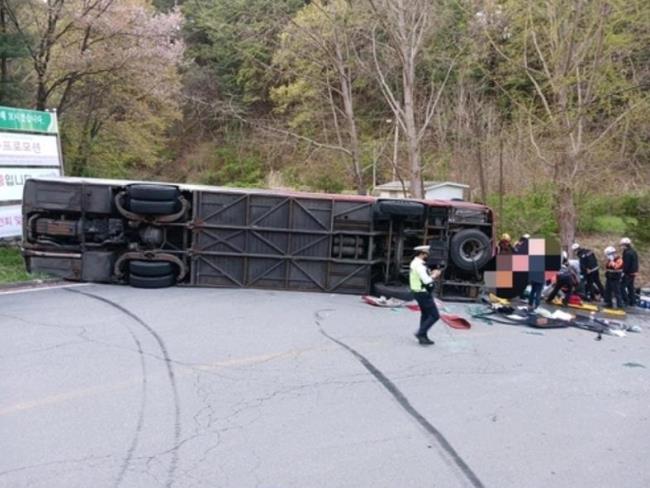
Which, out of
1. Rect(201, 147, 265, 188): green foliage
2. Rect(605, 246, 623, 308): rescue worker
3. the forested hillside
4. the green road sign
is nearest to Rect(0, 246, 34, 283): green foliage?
the green road sign

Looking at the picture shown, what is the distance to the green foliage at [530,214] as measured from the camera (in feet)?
72.7

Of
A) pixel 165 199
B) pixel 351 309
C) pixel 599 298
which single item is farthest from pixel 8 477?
pixel 599 298

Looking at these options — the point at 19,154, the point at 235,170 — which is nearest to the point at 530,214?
the point at 19,154

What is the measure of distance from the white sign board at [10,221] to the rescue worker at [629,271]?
15110 millimetres

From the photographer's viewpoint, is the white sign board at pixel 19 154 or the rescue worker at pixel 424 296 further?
the white sign board at pixel 19 154

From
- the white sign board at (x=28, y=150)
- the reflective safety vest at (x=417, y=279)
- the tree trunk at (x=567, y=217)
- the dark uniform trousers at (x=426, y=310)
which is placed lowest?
the dark uniform trousers at (x=426, y=310)

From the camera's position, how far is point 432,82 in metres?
23.7

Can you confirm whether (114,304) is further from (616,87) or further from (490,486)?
(616,87)

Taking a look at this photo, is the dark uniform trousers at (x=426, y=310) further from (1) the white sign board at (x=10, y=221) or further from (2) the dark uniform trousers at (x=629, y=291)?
(1) the white sign board at (x=10, y=221)

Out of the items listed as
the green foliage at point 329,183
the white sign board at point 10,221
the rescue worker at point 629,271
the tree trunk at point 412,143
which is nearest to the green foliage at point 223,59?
the green foliage at point 329,183

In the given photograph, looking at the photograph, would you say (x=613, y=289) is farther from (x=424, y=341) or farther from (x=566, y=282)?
(x=424, y=341)

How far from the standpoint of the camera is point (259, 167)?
38.1m

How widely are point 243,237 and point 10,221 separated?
6058 mm

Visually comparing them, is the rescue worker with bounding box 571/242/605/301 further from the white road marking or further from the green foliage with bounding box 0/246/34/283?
the green foliage with bounding box 0/246/34/283
